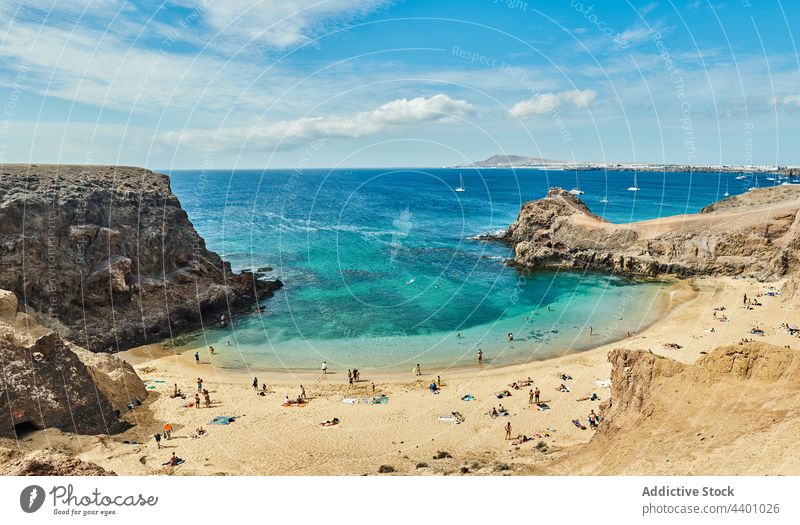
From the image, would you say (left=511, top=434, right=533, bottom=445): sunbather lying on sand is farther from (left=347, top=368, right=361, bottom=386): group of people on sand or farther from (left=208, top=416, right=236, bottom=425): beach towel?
(left=208, top=416, right=236, bottom=425): beach towel

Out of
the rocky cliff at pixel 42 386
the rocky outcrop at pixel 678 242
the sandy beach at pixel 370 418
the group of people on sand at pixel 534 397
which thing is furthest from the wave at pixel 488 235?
the rocky cliff at pixel 42 386

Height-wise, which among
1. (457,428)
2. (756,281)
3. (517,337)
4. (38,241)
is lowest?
(457,428)

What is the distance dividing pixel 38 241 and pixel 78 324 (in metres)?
6.26

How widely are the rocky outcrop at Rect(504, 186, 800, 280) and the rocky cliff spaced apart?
4833cm

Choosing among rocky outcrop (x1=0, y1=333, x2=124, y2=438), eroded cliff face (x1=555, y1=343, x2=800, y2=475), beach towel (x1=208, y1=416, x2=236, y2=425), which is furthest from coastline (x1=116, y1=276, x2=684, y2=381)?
eroded cliff face (x1=555, y1=343, x2=800, y2=475)

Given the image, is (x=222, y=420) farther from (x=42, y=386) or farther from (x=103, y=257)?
(x=103, y=257)

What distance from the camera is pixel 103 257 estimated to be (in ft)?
111

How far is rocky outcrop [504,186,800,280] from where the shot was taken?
4734 cm

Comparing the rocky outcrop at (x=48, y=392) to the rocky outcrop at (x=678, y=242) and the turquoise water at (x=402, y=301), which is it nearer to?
the turquoise water at (x=402, y=301)

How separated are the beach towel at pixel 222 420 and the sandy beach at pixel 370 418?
0.28m

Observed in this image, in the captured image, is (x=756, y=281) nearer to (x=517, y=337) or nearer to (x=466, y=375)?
(x=517, y=337)
